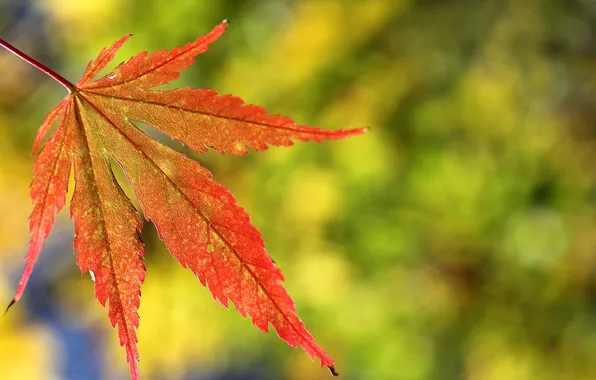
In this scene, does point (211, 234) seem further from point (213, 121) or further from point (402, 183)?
point (402, 183)

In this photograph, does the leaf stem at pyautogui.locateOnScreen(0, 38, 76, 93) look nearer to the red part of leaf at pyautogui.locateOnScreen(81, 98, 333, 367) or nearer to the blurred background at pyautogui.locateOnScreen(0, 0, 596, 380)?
the red part of leaf at pyautogui.locateOnScreen(81, 98, 333, 367)

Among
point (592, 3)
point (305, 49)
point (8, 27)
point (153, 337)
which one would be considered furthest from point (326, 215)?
point (8, 27)

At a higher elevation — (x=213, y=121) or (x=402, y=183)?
(x=402, y=183)

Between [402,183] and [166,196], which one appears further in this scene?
[402,183]

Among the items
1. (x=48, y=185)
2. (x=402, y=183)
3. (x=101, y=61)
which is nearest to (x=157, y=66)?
(x=101, y=61)

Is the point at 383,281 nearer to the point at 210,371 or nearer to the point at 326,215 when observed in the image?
the point at 326,215

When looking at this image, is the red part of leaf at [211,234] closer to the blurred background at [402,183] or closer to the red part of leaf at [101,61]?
the red part of leaf at [101,61]
